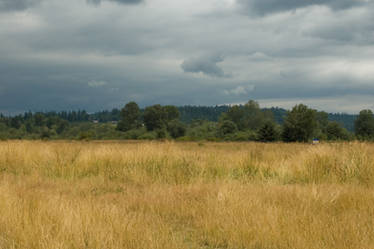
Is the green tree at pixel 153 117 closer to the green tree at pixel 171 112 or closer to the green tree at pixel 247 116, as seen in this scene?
the green tree at pixel 171 112

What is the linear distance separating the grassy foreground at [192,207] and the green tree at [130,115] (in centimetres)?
10177

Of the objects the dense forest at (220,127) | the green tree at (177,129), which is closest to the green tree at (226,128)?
the dense forest at (220,127)

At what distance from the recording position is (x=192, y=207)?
5570mm

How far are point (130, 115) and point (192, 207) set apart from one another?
360 ft

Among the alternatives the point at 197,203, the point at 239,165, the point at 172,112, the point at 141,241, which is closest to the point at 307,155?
the point at 239,165

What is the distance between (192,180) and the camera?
27.6 ft

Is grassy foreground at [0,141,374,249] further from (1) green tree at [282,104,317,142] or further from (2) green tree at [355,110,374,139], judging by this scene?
(2) green tree at [355,110,374,139]

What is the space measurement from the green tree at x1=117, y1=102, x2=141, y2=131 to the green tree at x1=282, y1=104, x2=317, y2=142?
56.0 metres

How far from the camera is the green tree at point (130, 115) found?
111325 mm

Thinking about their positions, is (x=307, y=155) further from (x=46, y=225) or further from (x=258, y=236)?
(x=46, y=225)

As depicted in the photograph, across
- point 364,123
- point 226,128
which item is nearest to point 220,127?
point 226,128

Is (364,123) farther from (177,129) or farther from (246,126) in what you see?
(177,129)

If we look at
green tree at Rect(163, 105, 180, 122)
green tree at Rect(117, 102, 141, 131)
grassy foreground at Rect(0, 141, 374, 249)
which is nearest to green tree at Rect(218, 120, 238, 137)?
green tree at Rect(163, 105, 180, 122)

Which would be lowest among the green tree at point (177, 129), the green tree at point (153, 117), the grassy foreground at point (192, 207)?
the green tree at point (177, 129)
